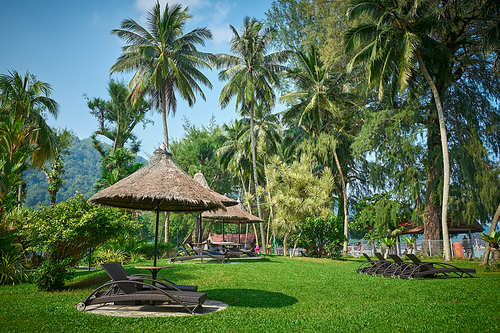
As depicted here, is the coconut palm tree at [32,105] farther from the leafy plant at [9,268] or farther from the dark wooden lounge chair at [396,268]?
the dark wooden lounge chair at [396,268]

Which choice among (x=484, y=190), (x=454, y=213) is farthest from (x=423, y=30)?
(x=454, y=213)

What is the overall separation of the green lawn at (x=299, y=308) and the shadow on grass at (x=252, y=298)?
0.02m

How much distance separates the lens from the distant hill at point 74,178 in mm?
71562

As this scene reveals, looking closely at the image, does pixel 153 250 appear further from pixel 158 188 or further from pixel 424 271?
pixel 424 271

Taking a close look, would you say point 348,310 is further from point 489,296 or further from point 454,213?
point 454,213

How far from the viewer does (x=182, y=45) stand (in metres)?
20.9

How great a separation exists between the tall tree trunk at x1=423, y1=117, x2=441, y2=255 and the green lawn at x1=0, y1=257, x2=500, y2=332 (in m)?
11.3

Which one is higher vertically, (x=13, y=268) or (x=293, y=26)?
(x=293, y=26)

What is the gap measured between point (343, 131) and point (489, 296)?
20278 mm

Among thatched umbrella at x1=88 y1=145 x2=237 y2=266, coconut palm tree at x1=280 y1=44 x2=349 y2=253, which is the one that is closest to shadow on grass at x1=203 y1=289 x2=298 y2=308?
thatched umbrella at x1=88 y1=145 x2=237 y2=266

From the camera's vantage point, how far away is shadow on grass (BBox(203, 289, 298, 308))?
252 inches

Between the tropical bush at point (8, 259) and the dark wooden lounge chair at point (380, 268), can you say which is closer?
the tropical bush at point (8, 259)

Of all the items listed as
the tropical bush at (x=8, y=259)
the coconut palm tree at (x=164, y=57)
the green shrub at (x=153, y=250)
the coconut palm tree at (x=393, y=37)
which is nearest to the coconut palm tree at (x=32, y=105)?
the coconut palm tree at (x=164, y=57)

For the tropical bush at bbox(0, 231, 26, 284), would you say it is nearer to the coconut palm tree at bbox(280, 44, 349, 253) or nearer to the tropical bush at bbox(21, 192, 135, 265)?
the tropical bush at bbox(21, 192, 135, 265)
